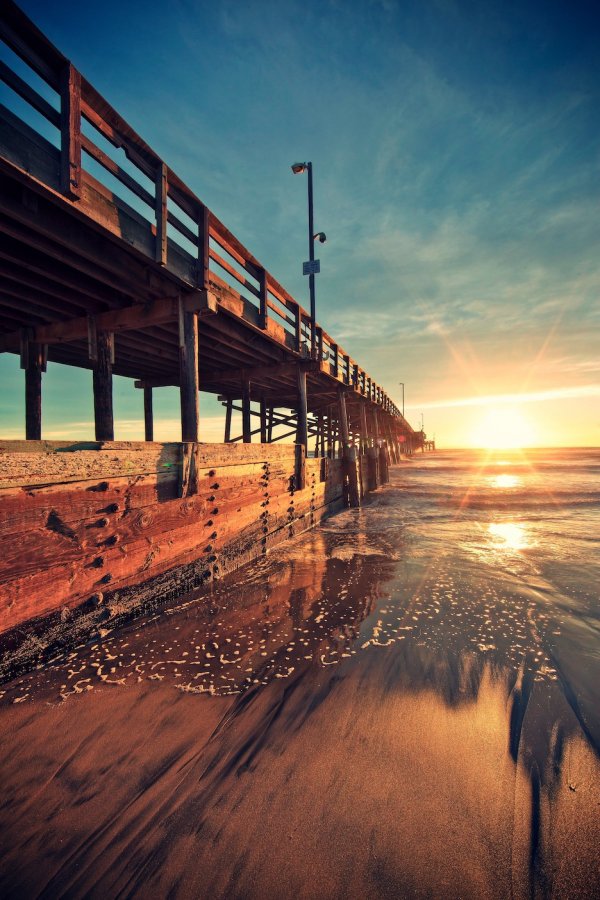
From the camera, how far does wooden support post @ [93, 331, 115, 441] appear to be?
685cm

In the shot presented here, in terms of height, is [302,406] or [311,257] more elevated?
[311,257]

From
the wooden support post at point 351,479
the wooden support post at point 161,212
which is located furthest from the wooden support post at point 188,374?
the wooden support post at point 351,479

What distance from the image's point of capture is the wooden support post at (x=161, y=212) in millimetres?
5004

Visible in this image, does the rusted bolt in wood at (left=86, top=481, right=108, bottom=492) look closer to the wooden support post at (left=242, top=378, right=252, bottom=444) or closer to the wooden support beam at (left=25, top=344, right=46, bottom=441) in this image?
the wooden support beam at (left=25, top=344, right=46, bottom=441)

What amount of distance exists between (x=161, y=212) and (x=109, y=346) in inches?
123

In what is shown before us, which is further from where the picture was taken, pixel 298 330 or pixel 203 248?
pixel 298 330

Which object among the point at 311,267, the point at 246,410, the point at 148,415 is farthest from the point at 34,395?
the point at 311,267

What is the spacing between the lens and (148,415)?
43.3 ft

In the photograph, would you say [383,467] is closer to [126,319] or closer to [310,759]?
[126,319]

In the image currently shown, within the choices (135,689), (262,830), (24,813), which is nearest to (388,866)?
(262,830)

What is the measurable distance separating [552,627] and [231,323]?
7.86 m

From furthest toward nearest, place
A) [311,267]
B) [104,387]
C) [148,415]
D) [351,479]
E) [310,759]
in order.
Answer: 1. [351,479]
2. [148,415]
3. [311,267]
4. [104,387]
5. [310,759]

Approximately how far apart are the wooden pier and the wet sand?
983 millimetres

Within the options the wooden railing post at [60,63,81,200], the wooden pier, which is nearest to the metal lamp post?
the wooden pier
